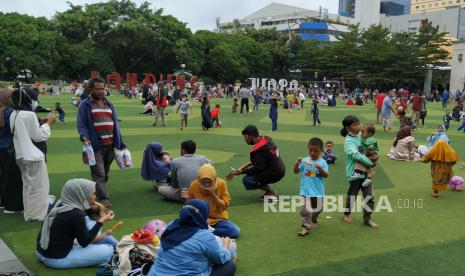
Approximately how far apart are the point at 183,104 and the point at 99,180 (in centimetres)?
1144

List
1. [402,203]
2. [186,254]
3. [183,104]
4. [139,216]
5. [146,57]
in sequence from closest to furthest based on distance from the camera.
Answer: [186,254] < [139,216] < [402,203] < [183,104] < [146,57]

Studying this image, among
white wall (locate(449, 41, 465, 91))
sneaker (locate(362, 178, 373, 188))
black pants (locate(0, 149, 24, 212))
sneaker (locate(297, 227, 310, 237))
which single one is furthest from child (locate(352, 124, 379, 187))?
white wall (locate(449, 41, 465, 91))

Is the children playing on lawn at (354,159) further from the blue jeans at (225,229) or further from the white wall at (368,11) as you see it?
the white wall at (368,11)

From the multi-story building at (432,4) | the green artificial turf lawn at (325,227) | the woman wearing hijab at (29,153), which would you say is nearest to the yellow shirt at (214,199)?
the green artificial turf lawn at (325,227)

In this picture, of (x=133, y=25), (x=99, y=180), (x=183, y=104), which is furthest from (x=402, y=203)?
(x=133, y=25)

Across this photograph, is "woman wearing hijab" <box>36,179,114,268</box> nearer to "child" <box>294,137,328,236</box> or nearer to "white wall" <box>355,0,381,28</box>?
"child" <box>294,137,328,236</box>

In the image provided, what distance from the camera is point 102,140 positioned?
23.1ft

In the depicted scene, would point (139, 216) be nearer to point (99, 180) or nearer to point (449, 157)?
point (99, 180)

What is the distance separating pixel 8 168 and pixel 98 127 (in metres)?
1.37

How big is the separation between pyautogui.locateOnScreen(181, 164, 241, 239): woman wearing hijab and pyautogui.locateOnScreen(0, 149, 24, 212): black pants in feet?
8.70

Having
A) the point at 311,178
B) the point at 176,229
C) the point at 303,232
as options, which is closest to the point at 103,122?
the point at 311,178

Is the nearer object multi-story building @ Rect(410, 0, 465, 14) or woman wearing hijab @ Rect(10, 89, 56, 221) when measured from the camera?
woman wearing hijab @ Rect(10, 89, 56, 221)

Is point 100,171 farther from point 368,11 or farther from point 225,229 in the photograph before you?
point 368,11

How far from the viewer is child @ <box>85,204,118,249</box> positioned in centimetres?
499
